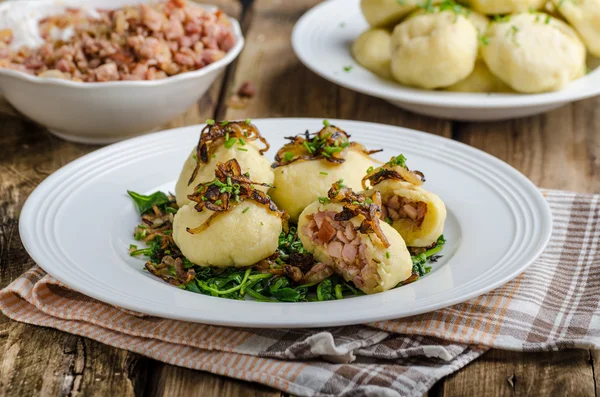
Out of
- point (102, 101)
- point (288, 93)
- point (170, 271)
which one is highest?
point (170, 271)

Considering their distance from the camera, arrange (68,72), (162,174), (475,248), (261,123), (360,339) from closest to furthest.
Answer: (360,339) → (475,248) → (162,174) → (261,123) → (68,72)

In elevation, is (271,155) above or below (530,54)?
below

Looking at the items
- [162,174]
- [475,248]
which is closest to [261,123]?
[162,174]

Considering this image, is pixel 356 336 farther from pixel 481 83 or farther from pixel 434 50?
pixel 481 83

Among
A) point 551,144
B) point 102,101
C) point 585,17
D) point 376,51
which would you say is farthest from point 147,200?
point 585,17

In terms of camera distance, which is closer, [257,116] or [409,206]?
[409,206]

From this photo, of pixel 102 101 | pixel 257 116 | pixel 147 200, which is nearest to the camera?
pixel 147 200

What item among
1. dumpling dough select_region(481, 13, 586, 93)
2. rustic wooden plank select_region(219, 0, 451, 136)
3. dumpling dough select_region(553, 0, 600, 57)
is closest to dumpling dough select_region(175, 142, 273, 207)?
rustic wooden plank select_region(219, 0, 451, 136)

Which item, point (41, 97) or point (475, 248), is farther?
point (41, 97)

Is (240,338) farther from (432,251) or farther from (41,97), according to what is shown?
(41,97)
